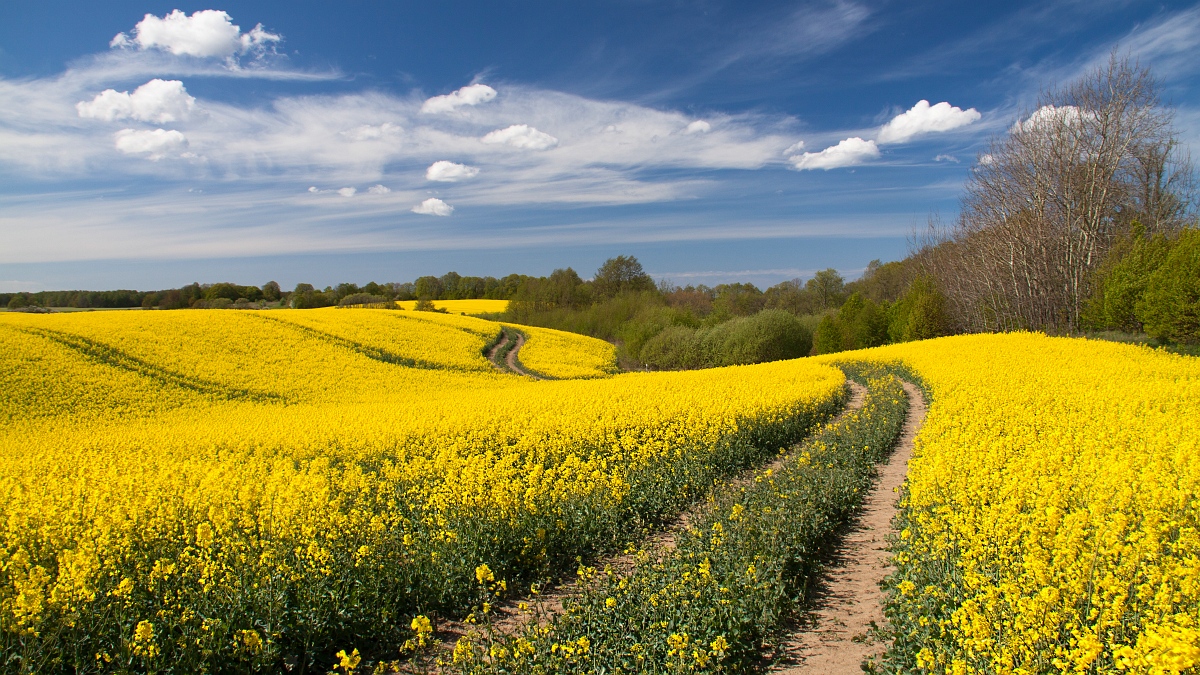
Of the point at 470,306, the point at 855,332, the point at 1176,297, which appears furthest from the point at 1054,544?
the point at 470,306

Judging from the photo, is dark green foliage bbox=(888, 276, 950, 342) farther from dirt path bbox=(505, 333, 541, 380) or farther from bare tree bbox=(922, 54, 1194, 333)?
Result: dirt path bbox=(505, 333, 541, 380)

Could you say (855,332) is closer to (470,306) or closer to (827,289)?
(827,289)

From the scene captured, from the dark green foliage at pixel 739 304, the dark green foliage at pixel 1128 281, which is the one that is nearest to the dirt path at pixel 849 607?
the dark green foliage at pixel 1128 281

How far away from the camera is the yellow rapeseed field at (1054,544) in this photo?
138 inches

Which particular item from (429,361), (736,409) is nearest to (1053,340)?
(736,409)

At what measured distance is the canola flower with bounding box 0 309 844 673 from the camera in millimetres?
4562

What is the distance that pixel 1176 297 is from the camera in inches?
883

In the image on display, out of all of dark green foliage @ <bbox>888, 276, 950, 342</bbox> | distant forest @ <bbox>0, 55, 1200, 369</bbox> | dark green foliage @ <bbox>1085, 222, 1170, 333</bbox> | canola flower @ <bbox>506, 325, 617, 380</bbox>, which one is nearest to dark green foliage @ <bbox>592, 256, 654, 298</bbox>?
distant forest @ <bbox>0, 55, 1200, 369</bbox>

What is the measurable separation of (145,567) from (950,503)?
785 centimetres

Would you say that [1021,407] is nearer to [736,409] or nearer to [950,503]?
[736,409]

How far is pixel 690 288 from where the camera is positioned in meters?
90.9

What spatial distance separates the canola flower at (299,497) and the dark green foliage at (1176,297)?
47.8 feet

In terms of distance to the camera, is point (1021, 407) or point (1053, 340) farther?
point (1053, 340)

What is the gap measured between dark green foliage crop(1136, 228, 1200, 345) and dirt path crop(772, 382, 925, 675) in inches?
880
